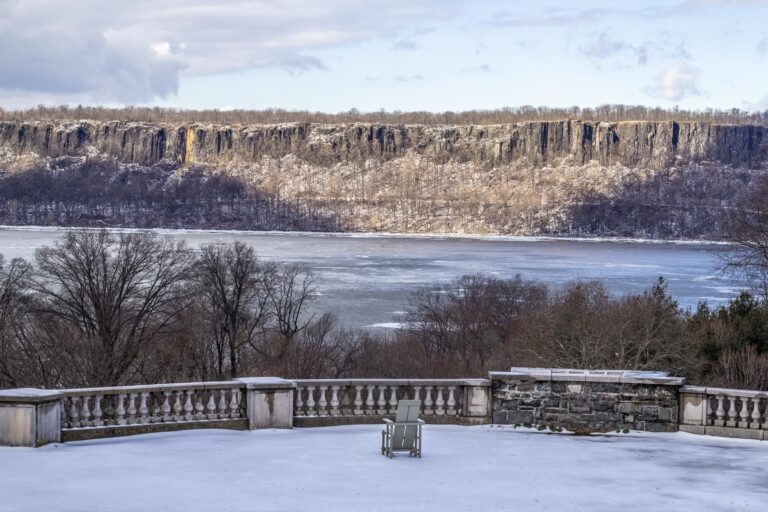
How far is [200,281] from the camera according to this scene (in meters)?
54.4

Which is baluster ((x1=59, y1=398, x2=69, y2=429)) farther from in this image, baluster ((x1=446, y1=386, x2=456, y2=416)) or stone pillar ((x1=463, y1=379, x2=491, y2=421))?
stone pillar ((x1=463, y1=379, x2=491, y2=421))

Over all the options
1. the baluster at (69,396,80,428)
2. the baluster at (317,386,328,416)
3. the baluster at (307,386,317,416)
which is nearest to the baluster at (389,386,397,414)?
the baluster at (317,386,328,416)

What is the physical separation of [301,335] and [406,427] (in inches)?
1683

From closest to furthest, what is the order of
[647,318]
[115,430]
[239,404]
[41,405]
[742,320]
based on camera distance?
[41,405] < [115,430] < [239,404] < [742,320] < [647,318]

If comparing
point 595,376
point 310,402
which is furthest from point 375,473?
point 595,376

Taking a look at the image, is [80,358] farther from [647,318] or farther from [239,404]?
[239,404]

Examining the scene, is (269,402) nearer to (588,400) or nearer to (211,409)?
(211,409)

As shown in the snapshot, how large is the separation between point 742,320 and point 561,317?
8089 mm

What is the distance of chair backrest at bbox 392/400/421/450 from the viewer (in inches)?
542

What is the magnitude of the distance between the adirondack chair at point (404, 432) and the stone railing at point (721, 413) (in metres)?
5.09

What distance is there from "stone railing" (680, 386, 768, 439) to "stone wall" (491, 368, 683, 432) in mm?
193

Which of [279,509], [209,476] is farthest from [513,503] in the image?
[209,476]

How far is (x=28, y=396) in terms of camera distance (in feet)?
45.4

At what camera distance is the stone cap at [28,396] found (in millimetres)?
13758
